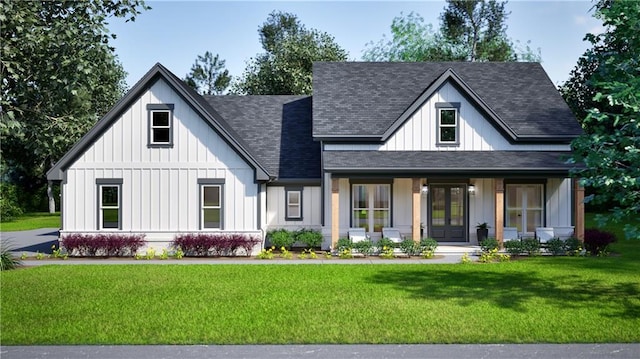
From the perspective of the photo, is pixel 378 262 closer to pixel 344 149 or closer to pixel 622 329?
pixel 344 149

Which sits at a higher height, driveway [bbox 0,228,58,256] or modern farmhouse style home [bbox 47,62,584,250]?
modern farmhouse style home [bbox 47,62,584,250]

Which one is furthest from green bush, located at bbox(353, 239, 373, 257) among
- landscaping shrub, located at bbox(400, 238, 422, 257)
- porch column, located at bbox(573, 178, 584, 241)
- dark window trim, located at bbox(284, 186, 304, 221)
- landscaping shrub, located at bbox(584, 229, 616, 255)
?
landscaping shrub, located at bbox(584, 229, 616, 255)

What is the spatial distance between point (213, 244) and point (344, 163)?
19.6 ft

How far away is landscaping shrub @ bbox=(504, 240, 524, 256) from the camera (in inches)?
854

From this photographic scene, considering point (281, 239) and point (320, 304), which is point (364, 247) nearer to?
point (281, 239)

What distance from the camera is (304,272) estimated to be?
57.5ft

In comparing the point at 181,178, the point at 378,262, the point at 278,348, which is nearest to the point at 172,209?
the point at 181,178

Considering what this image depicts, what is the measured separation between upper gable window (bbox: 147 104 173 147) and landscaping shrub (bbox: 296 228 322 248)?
20.7 feet

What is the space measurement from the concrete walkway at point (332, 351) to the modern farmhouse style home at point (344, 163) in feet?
41.7

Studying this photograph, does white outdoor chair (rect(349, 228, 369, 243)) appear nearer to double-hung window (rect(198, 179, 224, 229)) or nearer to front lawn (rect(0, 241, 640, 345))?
front lawn (rect(0, 241, 640, 345))

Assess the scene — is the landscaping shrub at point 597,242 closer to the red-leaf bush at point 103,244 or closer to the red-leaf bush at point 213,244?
the red-leaf bush at point 213,244

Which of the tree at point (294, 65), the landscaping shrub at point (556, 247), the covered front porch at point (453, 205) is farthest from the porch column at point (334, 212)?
the tree at point (294, 65)

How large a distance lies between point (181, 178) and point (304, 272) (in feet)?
24.8

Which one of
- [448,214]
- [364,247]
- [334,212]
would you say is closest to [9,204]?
[334,212]
